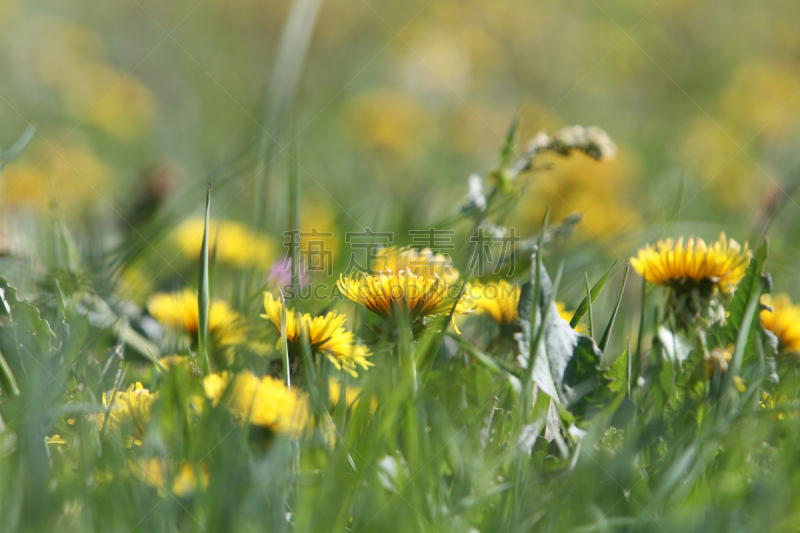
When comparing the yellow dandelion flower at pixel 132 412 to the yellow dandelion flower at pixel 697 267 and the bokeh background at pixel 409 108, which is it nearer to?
the bokeh background at pixel 409 108

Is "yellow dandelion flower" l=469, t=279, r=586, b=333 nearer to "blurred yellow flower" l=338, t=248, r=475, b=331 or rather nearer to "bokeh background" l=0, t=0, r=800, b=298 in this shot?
"blurred yellow flower" l=338, t=248, r=475, b=331

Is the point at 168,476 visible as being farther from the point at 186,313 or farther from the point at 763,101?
the point at 763,101

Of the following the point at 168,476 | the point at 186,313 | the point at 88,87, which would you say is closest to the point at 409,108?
the point at 88,87

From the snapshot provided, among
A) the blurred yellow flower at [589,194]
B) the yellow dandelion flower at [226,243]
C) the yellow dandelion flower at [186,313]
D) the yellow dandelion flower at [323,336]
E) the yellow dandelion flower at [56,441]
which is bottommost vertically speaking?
the yellow dandelion flower at [56,441]

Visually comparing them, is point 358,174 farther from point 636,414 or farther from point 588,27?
point 588,27

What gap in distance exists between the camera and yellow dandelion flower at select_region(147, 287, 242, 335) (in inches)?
34.9

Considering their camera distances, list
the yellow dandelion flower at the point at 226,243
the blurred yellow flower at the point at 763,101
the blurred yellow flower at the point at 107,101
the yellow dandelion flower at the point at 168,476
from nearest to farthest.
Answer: the yellow dandelion flower at the point at 168,476
the yellow dandelion flower at the point at 226,243
the blurred yellow flower at the point at 107,101
the blurred yellow flower at the point at 763,101

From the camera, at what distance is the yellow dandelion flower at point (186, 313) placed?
2.91 feet

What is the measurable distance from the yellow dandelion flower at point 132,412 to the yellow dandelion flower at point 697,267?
2.15ft

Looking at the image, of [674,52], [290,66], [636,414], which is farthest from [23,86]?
[674,52]

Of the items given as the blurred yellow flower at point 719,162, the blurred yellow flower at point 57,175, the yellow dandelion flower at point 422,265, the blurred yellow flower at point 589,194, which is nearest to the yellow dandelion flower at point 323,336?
the yellow dandelion flower at point 422,265

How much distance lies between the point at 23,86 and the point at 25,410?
3.58 meters

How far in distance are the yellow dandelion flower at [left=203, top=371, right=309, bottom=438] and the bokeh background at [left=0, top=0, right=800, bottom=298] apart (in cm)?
52

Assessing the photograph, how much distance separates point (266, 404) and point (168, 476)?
0.42ft
